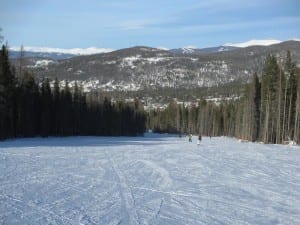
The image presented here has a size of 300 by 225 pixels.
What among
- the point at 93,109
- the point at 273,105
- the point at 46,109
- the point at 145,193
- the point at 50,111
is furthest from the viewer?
the point at 93,109

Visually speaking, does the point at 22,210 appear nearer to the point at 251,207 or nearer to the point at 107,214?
the point at 107,214

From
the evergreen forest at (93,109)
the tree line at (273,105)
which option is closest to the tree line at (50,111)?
the evergreen forest at (93,109)

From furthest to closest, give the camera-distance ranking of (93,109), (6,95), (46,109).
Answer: (93,109) < (46,109) < (6,95)

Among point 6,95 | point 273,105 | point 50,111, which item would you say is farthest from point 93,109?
point 273,105

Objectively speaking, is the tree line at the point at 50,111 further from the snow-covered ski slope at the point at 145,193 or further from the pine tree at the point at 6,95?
the snow-covered ski slope at the point at 145,193

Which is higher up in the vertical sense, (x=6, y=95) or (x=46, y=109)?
(x=6, y=95)

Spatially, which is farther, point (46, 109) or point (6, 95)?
point (46, 109)

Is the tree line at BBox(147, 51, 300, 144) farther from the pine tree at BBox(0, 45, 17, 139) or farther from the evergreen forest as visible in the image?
the pine tree at BBox(0, 45, 17, 139)

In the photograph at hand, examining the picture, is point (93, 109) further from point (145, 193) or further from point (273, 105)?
point (145, 193)

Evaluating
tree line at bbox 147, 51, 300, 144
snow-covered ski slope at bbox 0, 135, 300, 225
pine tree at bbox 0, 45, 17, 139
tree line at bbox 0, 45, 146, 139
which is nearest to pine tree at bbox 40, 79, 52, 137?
tree line at bbox 0, 45, 146, 139

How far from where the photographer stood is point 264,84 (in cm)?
7356

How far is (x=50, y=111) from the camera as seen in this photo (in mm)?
85938

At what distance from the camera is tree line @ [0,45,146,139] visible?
65062 millimetres

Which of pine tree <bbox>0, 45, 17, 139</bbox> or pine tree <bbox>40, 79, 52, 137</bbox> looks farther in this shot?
pine tree <bbox>40, 79, 52, 137</bbox>
